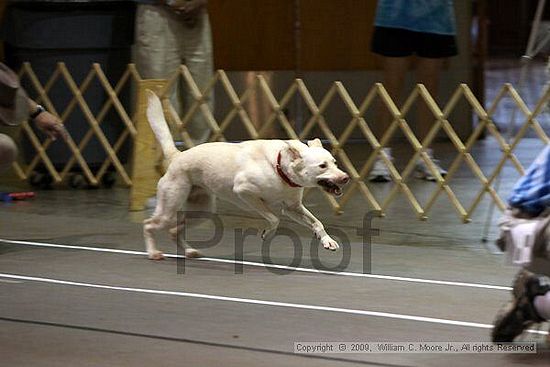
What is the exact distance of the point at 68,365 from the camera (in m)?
4.08

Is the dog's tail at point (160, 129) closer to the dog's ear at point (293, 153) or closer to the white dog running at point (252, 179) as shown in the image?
the white dog running at point (252, 179)

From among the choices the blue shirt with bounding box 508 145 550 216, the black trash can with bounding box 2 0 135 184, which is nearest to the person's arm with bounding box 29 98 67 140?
the black trash can with bounding box 2 0 135 184

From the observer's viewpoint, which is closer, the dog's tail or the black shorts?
the dog's tail

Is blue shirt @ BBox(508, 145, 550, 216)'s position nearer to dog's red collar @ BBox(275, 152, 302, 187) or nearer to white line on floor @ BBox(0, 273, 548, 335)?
white line on floor @ BBox(0, 273, 548, 335)

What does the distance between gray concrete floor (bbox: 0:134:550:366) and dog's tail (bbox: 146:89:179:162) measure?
514 millimetres

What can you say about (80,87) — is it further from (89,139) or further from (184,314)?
(184,314)

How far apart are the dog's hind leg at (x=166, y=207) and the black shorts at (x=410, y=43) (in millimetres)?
2623

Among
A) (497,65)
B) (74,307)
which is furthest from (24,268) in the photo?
(497,65)

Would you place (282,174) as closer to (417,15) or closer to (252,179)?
(252,179)

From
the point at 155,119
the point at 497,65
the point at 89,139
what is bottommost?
the point at 497,65

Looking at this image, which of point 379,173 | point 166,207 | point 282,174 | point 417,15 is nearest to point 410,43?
point 417,15

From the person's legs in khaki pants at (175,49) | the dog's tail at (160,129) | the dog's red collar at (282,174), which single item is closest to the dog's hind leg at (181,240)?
the dog's tail at (160,129)

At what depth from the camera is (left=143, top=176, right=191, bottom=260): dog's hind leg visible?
597 cm

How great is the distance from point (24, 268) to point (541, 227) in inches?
109
